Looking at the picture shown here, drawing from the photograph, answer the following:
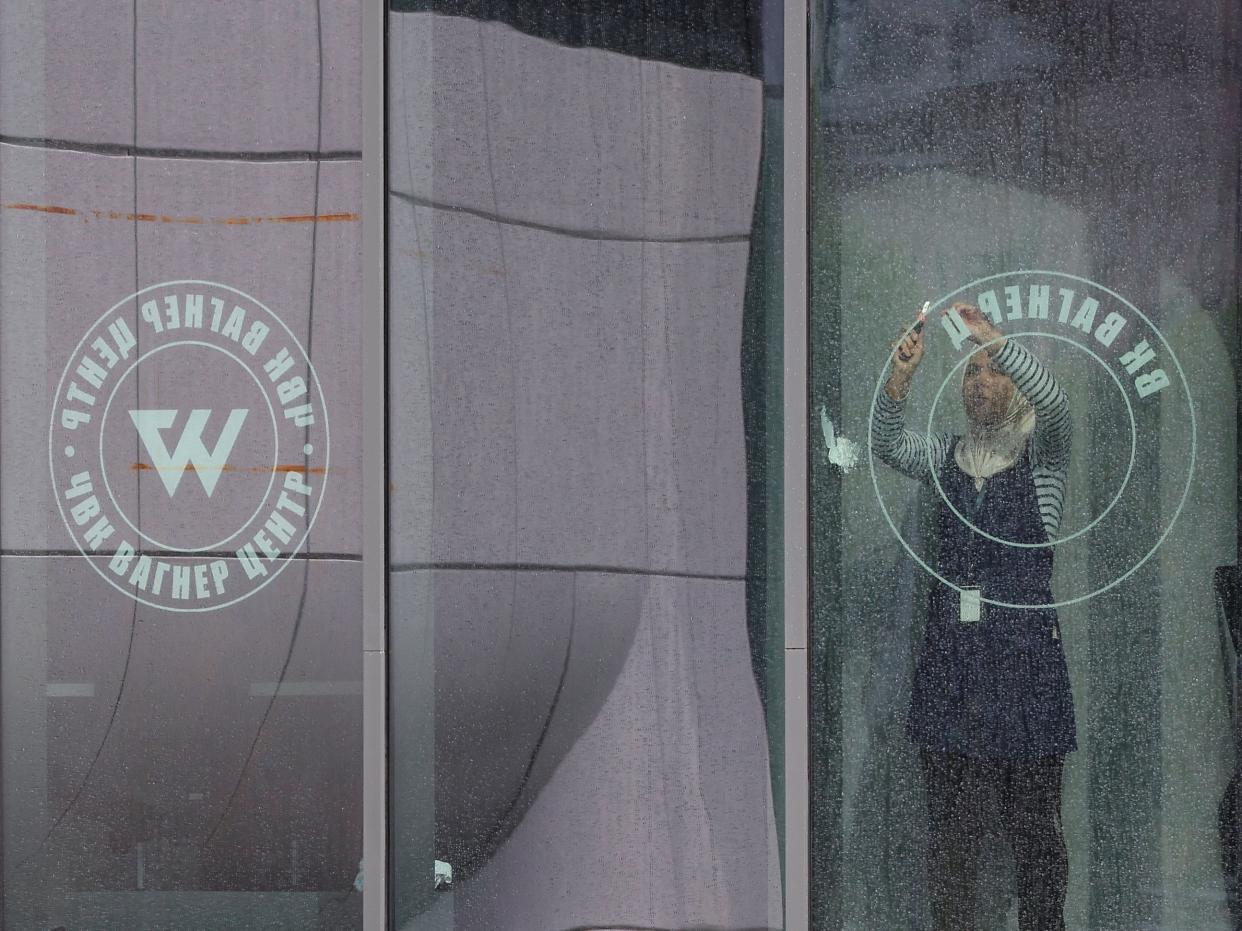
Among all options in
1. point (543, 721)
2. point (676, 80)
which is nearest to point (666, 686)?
point (543, 721)

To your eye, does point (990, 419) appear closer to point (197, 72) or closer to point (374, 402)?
point (374, 402)

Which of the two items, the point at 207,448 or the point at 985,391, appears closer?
the point at 985,391

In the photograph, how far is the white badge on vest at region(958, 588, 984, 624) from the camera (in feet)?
12.9

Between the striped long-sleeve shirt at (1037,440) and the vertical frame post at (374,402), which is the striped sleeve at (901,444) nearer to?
the striped long-sleeve shirt at (1037,440)

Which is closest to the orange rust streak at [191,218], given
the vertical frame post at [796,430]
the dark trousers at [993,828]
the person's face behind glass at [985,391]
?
the vertical frame post at [796,430]

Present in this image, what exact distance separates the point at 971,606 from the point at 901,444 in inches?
22.0

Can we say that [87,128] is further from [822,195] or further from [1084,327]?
[1084,327]

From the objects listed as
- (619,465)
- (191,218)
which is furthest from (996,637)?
(191,218)

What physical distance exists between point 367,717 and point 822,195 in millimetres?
2253

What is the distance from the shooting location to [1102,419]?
3912 millimetres

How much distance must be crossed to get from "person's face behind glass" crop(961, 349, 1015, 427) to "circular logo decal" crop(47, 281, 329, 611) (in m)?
2.09

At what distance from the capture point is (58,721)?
413 cm

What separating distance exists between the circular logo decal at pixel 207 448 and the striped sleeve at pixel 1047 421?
2238 mm

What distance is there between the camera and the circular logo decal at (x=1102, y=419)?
3904 millimetres
